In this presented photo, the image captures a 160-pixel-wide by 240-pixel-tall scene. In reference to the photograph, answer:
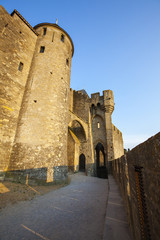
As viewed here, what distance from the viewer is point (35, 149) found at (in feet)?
24.3

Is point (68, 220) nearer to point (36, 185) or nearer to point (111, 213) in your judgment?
point (111, 213)

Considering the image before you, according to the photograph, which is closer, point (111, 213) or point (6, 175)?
point (111, 213)

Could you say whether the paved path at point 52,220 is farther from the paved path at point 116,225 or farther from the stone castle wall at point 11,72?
the stone castle wall at point 11,72

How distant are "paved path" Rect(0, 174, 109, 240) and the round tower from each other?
2841 millimetres

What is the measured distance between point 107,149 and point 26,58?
45.3ft

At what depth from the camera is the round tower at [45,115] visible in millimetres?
7129

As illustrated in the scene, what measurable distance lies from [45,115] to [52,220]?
20.8ft

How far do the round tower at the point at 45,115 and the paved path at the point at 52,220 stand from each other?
112 inches

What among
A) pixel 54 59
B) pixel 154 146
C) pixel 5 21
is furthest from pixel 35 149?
pixel 5 21

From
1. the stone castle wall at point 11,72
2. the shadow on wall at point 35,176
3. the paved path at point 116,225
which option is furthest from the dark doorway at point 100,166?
the paved path at point 116,225

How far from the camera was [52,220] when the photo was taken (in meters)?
3.32

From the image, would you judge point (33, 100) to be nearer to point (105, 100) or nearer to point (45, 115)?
point (45, 115)

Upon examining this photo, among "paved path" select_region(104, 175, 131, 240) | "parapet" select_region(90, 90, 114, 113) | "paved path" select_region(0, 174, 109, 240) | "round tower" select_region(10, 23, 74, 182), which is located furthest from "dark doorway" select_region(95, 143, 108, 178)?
"paved path" select_region(104, 175, 131, 240)

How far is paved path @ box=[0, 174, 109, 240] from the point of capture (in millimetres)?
2693
